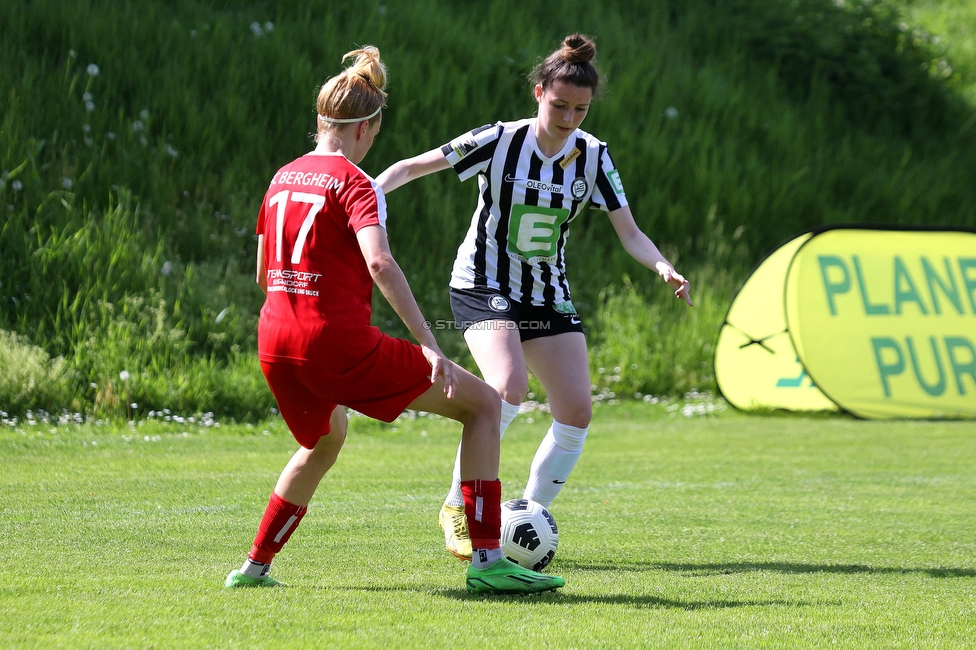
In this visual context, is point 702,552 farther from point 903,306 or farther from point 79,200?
point 79,200

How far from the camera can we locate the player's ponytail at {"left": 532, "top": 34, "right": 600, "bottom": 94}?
495cm

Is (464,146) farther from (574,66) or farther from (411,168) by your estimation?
(574,66)

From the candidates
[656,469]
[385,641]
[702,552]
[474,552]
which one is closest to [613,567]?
[702,552]

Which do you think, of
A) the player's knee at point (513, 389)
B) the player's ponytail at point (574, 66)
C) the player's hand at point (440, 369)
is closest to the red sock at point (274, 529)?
the player's hand at point (440, 369)

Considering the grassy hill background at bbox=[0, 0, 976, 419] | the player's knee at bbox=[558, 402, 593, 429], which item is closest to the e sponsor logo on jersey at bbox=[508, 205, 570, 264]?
the player's knee at bbox=[558, 402, 593, 429]

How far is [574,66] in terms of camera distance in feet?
16.3

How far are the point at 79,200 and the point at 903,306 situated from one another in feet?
30.5

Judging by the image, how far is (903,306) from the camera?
12062mm

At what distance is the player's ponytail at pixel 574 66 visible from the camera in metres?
4.95

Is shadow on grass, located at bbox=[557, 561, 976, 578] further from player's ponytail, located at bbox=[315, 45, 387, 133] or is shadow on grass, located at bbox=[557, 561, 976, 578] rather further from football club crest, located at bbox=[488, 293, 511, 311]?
player's ponytail, located at bbox=[315, 45, 387, 133]

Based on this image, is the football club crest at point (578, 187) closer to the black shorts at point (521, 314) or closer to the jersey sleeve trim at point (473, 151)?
the jersey sleeve trim at point (473, 151)

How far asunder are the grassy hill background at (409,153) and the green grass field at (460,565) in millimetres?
2070

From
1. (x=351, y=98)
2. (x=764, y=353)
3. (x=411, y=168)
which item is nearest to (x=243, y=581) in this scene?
(x=351, y=98)

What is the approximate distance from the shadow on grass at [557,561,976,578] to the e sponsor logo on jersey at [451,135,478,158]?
1.98 metres
